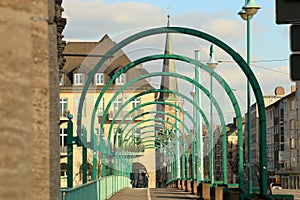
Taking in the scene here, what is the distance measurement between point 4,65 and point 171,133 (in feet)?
248

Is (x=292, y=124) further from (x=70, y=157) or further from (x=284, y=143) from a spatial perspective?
(x=70, y=157)

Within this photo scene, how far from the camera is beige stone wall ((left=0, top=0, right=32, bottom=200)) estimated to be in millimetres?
2691

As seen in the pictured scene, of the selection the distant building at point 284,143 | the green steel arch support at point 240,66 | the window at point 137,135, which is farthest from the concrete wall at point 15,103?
the distant building at point 284,143

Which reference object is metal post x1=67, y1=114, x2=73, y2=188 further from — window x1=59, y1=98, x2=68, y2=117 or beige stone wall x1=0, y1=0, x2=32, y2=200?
window x1=59, y1=98, x2=68, y2=117

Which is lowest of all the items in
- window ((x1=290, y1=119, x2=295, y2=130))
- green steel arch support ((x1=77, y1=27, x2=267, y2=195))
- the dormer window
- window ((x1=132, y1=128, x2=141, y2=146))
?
green steel arch support ((x1=77, y1=27, x2=267, y2=195))

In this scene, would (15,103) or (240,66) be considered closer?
(15,103)

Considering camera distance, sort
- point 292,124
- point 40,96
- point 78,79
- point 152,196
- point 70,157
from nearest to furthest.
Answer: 1. point 40,96
2. point 70,157
3. point 152,196
4. point 78,79
5. point 292,124

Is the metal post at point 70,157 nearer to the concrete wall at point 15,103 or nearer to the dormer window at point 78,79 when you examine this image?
the concrete wall at point 15,103

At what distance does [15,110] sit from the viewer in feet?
8.98

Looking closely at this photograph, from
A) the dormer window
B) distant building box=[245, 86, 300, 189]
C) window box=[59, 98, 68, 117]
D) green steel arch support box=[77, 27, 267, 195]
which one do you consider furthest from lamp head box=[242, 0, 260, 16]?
distant building box=[245, 86, 300, 189]

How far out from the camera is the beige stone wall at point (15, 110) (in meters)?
2.69

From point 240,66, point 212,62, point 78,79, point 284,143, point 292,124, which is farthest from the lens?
point 284,143

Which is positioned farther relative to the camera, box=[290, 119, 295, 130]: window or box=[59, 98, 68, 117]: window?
box=[290, 119, 295, 130]: window

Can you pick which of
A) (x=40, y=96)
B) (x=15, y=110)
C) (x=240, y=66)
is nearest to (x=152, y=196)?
(x=240, y=66)
